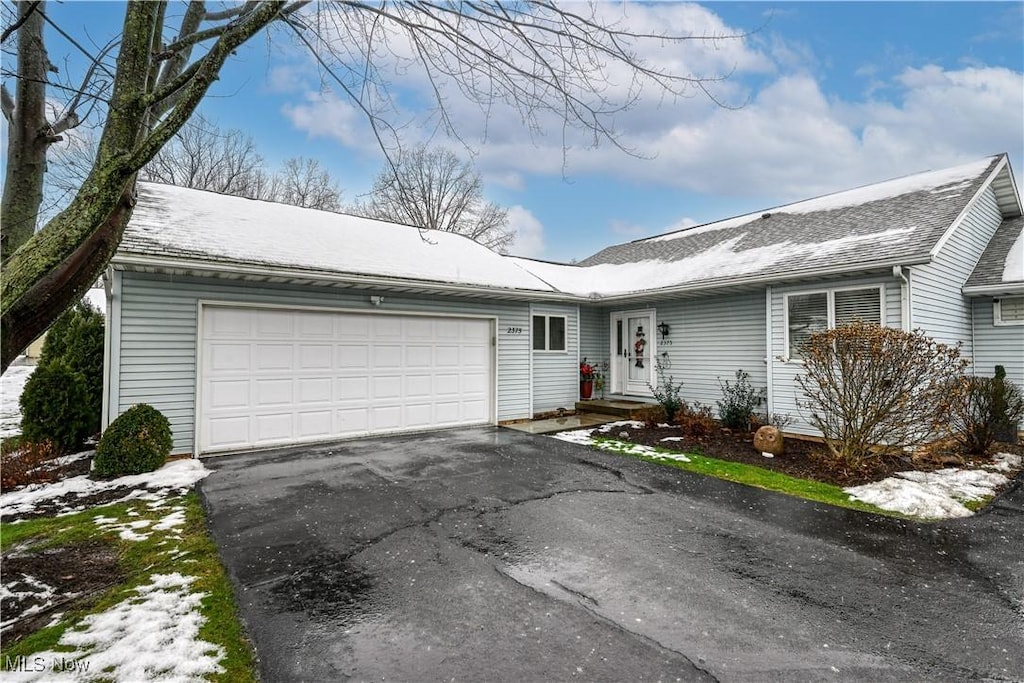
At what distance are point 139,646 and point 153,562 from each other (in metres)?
1.22

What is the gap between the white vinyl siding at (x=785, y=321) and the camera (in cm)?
740

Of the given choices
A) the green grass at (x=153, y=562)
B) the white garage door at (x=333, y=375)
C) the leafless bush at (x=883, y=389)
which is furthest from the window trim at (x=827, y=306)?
the green grass at (x=153, y=562)

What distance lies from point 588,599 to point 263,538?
8.87 ft

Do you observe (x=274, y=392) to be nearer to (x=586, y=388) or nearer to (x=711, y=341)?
(x=586, y=388)

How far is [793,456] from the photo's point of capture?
7.11 m

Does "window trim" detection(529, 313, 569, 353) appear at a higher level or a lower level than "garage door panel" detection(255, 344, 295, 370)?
higher

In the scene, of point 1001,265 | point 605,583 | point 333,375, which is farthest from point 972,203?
point 333,375

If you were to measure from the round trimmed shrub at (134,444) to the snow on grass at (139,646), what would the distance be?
3.57m

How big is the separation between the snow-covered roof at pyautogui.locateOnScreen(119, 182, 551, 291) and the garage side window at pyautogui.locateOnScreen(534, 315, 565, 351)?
2.96 feet

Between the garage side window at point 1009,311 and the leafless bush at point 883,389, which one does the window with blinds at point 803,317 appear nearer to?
the leafless bush at point 883,389

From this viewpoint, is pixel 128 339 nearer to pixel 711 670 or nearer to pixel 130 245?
pixel 130 245

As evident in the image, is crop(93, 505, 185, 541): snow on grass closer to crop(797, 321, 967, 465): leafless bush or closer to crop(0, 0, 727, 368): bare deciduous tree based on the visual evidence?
crop(0, 0, 727, 368): bare deciduous tree

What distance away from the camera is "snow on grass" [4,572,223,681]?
90.3 inches

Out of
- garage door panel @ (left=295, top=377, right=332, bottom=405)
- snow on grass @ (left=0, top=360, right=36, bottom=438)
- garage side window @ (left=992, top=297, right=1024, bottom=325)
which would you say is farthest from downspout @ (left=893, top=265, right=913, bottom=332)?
snow on grass @ (left=0, top=360, right=36, bottom=438)
